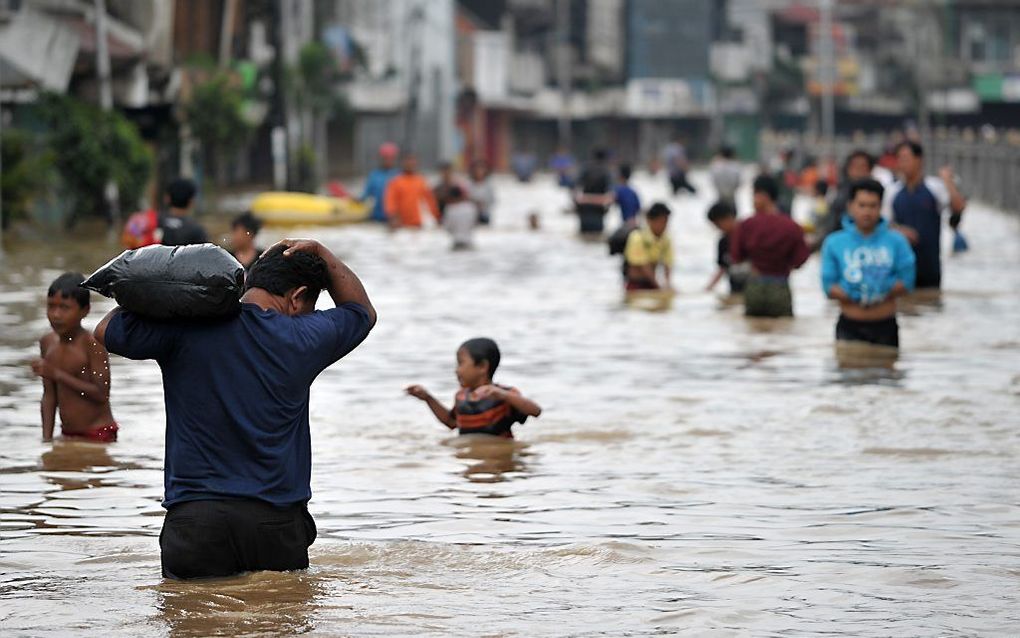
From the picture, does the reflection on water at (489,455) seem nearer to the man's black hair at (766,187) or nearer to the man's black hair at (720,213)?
the man's black hair at (766,187)

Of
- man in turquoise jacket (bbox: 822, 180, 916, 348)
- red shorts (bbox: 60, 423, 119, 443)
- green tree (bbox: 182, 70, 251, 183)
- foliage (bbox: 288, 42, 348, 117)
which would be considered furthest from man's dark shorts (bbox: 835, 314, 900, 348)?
foliage (bbox: 288, 42, 348, 117)

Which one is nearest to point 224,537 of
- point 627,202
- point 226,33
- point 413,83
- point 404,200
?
point 627,202

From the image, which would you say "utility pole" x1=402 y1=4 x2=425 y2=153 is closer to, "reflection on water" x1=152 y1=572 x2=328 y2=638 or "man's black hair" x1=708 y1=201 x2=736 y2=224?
"man's black hair" x1=708 y1=201 x2=736 y2=224

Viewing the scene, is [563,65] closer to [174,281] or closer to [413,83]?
[413,83]

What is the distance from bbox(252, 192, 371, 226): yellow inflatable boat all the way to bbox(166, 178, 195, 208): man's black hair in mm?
20642

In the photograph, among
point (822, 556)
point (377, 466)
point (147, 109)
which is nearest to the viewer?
point (822, 556)

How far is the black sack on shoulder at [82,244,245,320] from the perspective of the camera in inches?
256

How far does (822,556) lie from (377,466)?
328 centimetres

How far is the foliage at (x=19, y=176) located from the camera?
30.2 metres

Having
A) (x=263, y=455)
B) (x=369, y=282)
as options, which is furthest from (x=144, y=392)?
(x=369, y=282)

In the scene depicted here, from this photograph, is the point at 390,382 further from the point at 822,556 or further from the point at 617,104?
→ the point at 617,104

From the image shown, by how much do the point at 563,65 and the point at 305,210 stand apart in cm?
6083

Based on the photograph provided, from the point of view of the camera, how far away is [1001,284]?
920 inches

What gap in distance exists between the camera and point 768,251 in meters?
17.5
